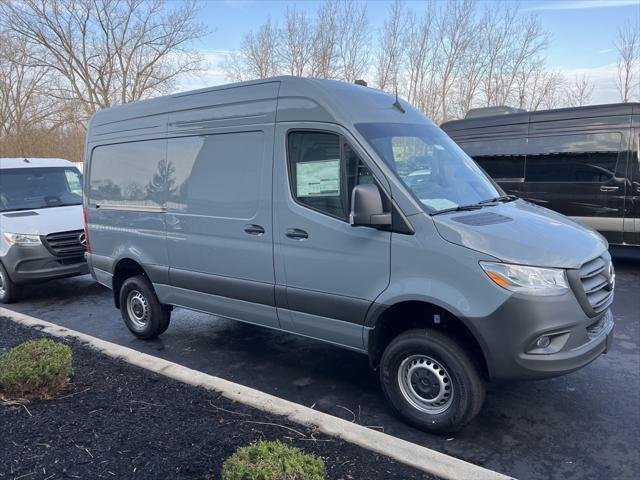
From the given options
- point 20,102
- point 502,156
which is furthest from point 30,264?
point 20,102

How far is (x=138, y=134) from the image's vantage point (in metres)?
5.29

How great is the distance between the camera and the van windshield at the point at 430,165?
360cm

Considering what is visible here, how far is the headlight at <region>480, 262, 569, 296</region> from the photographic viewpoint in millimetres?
3020

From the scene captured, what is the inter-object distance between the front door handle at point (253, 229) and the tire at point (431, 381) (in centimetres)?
143

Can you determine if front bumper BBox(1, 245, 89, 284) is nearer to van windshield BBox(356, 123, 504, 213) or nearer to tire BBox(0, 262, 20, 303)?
tire BBox(0, 262, 20, 303)

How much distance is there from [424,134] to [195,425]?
2.85 m

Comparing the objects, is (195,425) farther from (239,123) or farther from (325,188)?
(239,123)

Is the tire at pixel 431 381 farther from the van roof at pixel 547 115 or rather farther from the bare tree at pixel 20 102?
the bare tree at pixel 20 102

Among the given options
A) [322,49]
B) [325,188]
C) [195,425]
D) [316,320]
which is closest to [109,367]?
[195,425]

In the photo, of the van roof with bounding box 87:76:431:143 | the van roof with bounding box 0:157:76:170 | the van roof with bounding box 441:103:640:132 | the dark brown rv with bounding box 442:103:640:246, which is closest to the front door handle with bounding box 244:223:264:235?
the van roof with bounding box 87:76:431:143

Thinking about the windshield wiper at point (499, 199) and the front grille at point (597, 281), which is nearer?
the front grille at point (597, 281)

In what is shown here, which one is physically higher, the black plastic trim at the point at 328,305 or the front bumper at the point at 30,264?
the black plastic trim at the point at 328,305

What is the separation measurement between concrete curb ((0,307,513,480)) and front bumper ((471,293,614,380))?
0.73 metres

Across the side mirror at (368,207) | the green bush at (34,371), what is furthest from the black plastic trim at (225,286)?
the green bush at (34,371)
